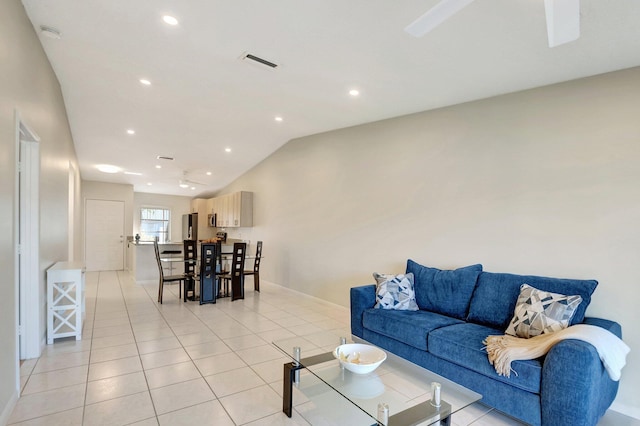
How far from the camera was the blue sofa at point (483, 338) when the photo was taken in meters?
1.87

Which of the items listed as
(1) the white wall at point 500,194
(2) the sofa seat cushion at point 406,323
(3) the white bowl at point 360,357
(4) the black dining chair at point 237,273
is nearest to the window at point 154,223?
(4) the black dining chair at point 237,273

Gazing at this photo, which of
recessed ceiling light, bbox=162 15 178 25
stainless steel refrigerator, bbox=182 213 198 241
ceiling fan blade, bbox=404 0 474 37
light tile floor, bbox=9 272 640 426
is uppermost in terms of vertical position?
recessed ceiling light, bbox=162 15 178 25

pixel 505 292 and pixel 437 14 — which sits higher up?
pixel 437 14

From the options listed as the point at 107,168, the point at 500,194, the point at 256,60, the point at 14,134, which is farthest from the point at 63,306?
the point at 107,168

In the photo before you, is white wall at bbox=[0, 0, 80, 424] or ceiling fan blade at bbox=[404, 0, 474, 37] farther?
white wall at bbox=[0, 0, 80, 424]

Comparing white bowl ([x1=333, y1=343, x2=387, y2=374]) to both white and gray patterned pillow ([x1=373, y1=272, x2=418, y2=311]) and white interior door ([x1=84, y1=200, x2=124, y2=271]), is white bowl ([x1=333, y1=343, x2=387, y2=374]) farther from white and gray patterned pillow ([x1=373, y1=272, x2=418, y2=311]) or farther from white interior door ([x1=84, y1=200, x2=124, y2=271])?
white interior door ([x1=84, y1=200, x2=124, y2=271])

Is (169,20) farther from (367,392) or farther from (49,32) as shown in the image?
(367,392)

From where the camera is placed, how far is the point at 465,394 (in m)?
1.78

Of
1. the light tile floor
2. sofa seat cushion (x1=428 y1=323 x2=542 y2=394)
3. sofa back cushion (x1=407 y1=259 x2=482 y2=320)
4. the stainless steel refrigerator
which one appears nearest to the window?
the stainless steel refrigerator

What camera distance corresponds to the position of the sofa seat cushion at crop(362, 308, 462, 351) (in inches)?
108

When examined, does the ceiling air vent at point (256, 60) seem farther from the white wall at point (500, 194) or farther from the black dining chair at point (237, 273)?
the black dining chair at point (237, 273)

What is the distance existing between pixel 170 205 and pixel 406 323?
33.1 ft

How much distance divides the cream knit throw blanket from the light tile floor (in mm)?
433

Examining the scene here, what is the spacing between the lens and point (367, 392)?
6.16 feet
